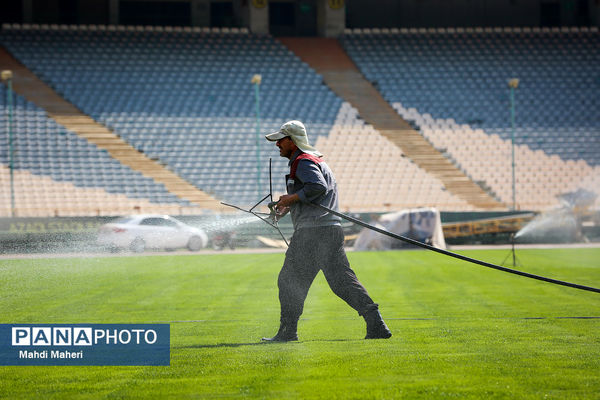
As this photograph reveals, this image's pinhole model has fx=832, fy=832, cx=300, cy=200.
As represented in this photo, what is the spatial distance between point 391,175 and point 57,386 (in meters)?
30.1

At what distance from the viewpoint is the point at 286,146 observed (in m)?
7.61

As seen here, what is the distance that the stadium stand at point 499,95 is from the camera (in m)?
36.0

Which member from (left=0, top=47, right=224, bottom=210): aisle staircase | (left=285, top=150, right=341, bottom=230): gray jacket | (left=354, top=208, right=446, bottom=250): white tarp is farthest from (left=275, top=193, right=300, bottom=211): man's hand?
(left=0, top=47, right=224, bottom=210): aisle staircase

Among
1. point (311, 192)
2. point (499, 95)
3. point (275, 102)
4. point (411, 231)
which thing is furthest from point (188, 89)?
point (311, 192)

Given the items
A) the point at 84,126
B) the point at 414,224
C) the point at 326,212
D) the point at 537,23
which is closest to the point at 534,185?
the point at 414,224

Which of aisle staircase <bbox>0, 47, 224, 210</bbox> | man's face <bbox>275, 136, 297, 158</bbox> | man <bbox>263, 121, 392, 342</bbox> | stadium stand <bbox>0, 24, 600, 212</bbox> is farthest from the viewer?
stadium stand <bbox>0, 24, 600, 212</bbox>

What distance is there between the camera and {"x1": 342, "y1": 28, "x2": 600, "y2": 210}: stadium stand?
36.0 meters

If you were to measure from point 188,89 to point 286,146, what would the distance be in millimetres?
30911

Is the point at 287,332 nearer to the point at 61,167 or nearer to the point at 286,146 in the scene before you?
the point at 286,146

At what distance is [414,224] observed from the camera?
2794 centimetres

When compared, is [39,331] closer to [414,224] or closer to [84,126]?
[414,224]

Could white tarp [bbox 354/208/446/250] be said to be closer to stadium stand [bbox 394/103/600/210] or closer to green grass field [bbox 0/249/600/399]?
stadium stand [bbox 394/103/600/210]

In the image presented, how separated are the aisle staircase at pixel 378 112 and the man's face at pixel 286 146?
27374 millimetres

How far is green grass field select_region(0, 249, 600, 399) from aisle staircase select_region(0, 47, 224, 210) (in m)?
17.0
